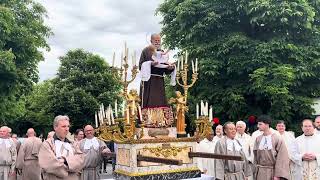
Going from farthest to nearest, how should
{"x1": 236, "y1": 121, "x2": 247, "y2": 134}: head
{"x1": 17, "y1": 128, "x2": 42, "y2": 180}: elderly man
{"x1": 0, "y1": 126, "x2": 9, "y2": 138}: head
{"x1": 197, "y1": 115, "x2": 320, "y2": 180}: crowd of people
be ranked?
1. {"x1": 0, "y1": 126, "x2": 9, "y2": 138}: head
2. {"x1": 17, "y1": 128, "x2": 42, "y2": 180}: elderly man
3. {"x1": 236, "y1": 121, "x2": 247, "y2": 134}: head
4. {"x1": 197, "y1": 115, "x2": 320, "y2": 180}: crowd of people

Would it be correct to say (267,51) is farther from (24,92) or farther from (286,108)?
(24,92)

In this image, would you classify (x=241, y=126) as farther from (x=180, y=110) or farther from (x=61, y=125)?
(x=61, y=125)

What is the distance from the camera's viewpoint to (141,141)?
7.38 m

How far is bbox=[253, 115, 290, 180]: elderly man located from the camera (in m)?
8.30

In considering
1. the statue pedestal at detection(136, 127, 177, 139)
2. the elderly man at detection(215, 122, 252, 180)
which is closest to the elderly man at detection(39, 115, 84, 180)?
the statue pedestal at detection(136, 127, 177, 139)

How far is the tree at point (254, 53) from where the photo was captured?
17.3 meters

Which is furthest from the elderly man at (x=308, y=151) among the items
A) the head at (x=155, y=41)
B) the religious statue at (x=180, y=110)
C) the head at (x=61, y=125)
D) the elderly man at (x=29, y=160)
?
the elderly man at (x=29, y=160)

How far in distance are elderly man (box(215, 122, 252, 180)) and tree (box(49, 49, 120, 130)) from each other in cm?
2197

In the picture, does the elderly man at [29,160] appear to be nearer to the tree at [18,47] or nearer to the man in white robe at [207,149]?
the man in white robe at [207,149]

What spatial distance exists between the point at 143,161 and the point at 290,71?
1094 centimetres

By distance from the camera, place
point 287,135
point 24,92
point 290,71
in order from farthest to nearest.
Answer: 1. point 24,92
2. point 290,71
3. point 287,135

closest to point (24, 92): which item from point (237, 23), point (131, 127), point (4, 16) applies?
point (4, 16)

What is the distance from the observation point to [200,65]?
58.9 ft

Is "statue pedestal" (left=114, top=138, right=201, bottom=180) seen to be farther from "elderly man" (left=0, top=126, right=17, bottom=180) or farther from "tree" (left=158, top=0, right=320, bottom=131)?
"tree" (left=158, top=0, right=320, bottom=131)
